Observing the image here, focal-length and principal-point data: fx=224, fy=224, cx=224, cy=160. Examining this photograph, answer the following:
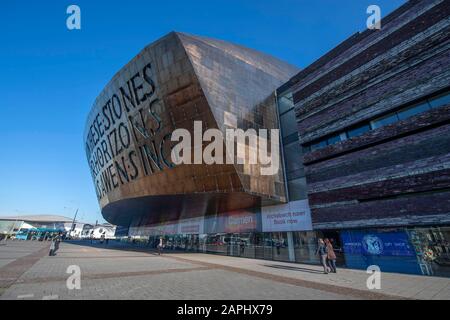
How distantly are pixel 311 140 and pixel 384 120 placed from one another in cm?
609

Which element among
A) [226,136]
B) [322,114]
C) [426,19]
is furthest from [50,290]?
[426,19]

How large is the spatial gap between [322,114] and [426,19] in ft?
29.9

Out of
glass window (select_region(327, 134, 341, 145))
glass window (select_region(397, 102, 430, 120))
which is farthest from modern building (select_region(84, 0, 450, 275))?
glass window (select_region(327, 134, 341, 145))

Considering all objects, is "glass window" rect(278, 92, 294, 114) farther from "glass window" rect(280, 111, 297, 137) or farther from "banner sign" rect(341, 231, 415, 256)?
"banner sign" rect(341, 231, 415, 256)

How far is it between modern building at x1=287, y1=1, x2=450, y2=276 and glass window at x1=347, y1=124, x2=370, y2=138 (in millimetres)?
84

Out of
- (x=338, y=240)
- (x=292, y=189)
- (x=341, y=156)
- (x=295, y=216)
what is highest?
(x=341, y=156)

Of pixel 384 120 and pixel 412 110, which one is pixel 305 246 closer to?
pixel 384 120

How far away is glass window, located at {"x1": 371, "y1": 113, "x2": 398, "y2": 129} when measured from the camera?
16250 mm

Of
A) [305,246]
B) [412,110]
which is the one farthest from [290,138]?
[305,246]

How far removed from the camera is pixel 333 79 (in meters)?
20.7

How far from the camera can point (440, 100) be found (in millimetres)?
14188

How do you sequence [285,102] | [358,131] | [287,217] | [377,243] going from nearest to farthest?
1. [377,243]
2. [358,131]
3. [287,217]
4. [285,102]

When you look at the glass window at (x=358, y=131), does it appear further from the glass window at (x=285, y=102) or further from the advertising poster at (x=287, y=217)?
the glass window at (x=285, y=102)

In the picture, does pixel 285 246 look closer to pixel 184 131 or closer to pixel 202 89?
pixel 184 131
